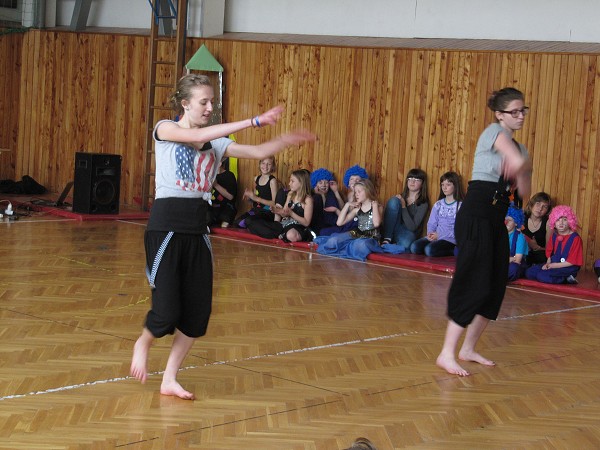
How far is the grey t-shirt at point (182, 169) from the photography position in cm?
437

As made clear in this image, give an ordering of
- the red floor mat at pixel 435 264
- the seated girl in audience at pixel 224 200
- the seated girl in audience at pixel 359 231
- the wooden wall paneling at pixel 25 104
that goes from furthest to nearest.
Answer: the wooden wall paneling at pixel 25 104
the seated girl in audience at pixel 224 200
the seated girl in audience at pixel 359 231
the red floor mat at pixel 435 264

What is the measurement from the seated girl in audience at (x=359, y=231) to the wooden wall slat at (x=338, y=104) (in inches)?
33.5

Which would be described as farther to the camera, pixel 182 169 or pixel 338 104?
pixel 338 104

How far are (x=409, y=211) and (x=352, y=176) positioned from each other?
780mm

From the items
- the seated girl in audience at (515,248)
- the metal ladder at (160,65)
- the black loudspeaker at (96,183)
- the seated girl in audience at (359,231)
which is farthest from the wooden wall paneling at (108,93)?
the seated girl in audience at (515,248)

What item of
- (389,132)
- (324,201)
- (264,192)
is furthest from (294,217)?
(389,132)

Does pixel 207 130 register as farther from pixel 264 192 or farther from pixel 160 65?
pixel 160 65

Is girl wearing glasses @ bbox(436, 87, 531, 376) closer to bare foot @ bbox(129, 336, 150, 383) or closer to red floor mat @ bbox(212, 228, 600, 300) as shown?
bare foot @ bbox(129, 336, 150, 383)

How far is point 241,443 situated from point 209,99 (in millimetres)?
1599

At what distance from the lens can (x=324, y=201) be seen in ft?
36.7

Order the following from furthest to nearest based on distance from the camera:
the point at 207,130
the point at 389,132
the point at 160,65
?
the point at 160,65 → the point at 389,132 → the point at 207,130

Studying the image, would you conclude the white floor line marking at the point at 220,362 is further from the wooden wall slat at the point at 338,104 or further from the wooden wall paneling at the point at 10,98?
the wooden wall paneling at the point at 10,98

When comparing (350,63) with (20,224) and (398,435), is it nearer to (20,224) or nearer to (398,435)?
(20,224)

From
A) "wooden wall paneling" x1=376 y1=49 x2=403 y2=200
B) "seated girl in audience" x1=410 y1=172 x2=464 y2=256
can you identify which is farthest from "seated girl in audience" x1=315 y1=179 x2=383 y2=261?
"wooden wall paneling" x1=376 y1=49 x2=403 y2=200
